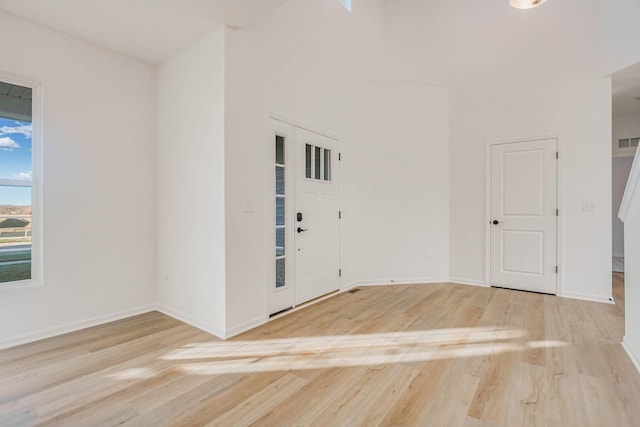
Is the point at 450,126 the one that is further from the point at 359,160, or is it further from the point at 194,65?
the point at 194,65

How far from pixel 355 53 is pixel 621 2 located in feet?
10.2

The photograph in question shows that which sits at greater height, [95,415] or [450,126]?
[450,126]

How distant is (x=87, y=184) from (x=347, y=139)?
10.4ft

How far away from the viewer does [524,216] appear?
4355 mm

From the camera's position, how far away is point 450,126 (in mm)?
4859

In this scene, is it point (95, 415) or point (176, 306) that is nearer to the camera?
point (95, 415)

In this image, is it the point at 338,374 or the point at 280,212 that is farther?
the point at 280,212

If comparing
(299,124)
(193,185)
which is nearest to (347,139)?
(299,124)

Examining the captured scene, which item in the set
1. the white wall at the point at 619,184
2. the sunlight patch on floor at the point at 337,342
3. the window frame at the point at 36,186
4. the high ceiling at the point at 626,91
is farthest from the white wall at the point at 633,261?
the white wall at the point at 619,184

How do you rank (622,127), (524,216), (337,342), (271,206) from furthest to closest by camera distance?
(622,127)
(524,216)
(271,206)
(337,342)

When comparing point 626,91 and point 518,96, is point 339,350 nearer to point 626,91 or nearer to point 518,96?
point 518,96

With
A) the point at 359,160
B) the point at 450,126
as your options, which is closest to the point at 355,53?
the point at 359,160

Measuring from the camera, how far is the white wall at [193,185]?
287 cm

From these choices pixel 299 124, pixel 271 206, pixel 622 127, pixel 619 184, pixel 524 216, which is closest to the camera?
pixel 271 206
